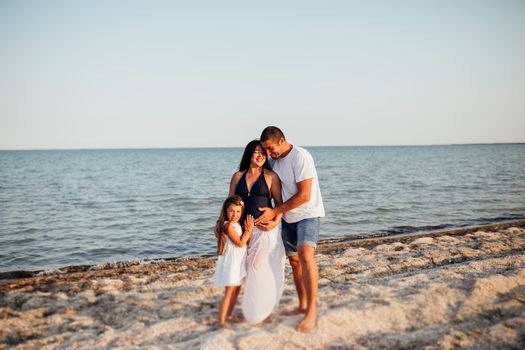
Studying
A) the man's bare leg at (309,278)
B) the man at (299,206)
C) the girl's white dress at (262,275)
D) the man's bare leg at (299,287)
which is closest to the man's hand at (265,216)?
the man at (299,206)

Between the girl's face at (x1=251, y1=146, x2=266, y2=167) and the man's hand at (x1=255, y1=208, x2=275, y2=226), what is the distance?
1.82 feet

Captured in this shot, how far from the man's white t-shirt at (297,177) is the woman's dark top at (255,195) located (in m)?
0.24

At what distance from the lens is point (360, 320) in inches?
151

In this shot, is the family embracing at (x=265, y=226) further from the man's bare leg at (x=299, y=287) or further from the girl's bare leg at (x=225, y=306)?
the man's bare leg at (x=299, y=287)

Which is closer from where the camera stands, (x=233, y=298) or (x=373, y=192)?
(x=233, y=298)

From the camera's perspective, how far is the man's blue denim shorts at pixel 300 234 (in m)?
4.01

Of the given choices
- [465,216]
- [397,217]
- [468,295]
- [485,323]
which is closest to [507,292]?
[468,295]

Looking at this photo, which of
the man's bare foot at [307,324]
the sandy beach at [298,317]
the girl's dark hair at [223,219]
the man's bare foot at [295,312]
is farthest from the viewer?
the man's bare foot at [295,312]

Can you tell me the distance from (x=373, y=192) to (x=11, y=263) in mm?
16934

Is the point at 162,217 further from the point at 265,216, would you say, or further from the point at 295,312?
the point at 265,216

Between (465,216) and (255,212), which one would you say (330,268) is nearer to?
(255,212)

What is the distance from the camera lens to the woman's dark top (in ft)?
13.4

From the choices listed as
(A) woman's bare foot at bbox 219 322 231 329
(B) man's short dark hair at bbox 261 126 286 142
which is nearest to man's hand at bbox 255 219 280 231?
(B) man's short dark hair at bbox 261 126 286 142

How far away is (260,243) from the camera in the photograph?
13.4ft
